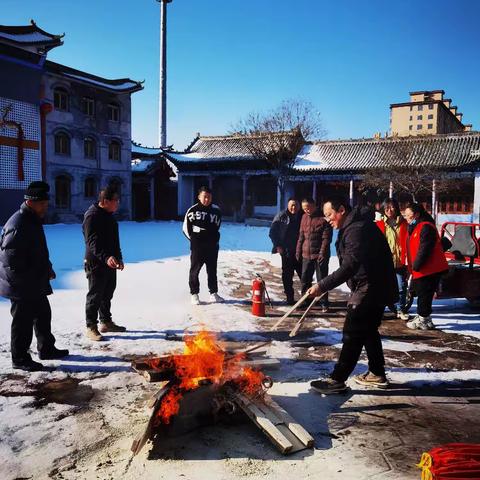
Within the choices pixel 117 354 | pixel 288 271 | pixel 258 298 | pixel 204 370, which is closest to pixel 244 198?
pixel 288 271

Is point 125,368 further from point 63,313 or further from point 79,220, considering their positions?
point 79,220

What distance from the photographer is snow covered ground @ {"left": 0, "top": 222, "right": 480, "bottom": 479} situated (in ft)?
10.1

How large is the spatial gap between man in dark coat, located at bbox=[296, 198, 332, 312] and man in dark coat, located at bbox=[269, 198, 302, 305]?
38cm

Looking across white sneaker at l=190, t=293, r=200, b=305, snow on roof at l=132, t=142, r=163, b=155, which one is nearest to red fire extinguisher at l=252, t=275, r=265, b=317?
white sneaker at l=190, t=293, r=200, b=305

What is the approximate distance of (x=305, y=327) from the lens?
6.02 metres

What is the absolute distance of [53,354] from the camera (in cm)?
465

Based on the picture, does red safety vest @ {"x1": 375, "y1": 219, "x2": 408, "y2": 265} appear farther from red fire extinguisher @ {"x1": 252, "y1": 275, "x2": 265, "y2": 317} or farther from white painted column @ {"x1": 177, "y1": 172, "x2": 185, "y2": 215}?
white painted column @ {"x1": 177, "y1": 172, "x2": 185, "y2": 215}

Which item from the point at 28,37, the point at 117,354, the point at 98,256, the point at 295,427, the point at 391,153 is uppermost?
the point at 28,37

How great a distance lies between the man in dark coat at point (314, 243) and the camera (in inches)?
267

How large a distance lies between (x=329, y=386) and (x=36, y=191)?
350 centimetres

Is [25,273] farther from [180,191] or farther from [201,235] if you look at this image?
[180,191]

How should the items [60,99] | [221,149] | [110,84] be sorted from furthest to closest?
[221,149] < [110,84] < [60,99]

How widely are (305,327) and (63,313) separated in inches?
142

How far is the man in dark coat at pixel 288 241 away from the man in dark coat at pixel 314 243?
384 millimetres
